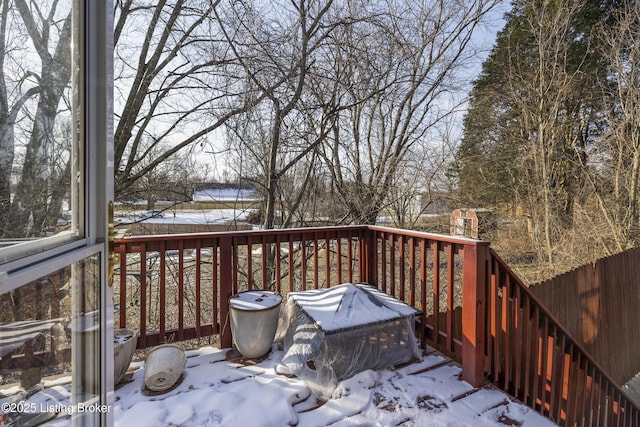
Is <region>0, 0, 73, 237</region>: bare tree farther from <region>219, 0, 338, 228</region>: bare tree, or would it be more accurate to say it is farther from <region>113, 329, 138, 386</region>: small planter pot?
<region>219, 0, 338, 228</region>: bare tree

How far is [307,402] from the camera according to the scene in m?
2.01

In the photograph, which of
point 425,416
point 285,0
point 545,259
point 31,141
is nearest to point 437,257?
point 425,416

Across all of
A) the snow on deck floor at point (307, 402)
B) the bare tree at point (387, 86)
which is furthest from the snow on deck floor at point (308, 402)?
the bare tree at point (387, 86)

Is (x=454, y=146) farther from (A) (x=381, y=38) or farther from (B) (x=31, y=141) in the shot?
(B) (x=31, y=141)

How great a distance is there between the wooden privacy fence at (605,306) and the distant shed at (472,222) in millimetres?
2807

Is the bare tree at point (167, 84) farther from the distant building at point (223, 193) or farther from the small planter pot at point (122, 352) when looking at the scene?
the small planter pot at point (122, 352)

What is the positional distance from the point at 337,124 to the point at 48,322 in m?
6.30

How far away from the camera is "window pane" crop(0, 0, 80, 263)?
0.62 metres

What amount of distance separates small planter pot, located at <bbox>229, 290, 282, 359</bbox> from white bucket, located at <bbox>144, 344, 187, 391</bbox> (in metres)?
0.43

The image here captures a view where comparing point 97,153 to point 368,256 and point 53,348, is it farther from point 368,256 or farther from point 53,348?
point 368,256

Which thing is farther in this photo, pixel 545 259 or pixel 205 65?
pixel 545 259

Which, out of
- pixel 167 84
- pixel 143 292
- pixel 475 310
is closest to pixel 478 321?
pixel 475 310

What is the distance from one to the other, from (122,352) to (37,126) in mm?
1896

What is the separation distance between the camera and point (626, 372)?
5.28m
